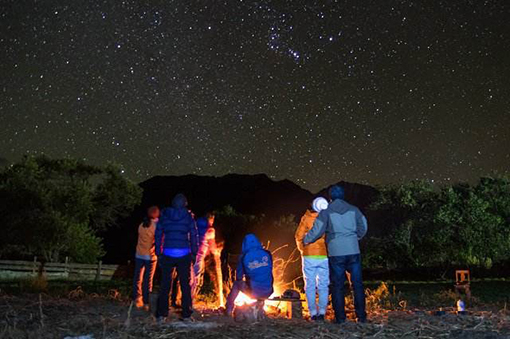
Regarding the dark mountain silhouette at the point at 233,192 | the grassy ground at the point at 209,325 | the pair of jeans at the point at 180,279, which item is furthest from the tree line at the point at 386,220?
the dark mountain silhouette at the point at 233,192

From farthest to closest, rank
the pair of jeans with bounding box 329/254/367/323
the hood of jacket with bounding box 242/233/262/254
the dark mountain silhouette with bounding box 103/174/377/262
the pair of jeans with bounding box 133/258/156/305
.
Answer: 1. the dark mountain silhouette with bounding box 103/174/377/262
2. the pair of jeans with bounding box 133/258/156/305
3. the hood of jacket with bounding box 242/233/262/254
4. the pair of jeans with bounding box 329/254/367/323

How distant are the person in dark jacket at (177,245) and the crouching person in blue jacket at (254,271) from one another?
68 centimetres

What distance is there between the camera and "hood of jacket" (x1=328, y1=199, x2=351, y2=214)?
7.15 m

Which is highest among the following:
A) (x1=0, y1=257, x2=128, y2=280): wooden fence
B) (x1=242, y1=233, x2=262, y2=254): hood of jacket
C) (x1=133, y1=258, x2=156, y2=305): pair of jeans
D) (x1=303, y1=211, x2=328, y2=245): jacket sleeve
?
(x1=303, y1=211, x2=328, y2=245): jacket sleeve

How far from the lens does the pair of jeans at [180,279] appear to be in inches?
286

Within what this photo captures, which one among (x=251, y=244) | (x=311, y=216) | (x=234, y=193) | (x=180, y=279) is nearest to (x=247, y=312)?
(x=251, y=244)

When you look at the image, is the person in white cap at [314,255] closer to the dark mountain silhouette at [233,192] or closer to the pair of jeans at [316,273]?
the pair of jeans at [316,273]

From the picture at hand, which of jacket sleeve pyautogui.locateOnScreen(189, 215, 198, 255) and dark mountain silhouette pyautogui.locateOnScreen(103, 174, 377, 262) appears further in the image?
dark mountain silhouette pyautogui.locateOnScreen(103, 174, 377, 262)

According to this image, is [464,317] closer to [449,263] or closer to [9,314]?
[9,314]

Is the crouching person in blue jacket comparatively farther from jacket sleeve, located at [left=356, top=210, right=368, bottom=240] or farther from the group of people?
jacket sleeve, located at [left=356, top=210, right=368, bottom=240]

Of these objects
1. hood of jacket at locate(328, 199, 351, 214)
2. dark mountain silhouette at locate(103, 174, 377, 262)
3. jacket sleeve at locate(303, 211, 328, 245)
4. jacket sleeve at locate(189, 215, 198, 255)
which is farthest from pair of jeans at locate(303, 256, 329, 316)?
dark mountain silhouette at locate(103, 174, 377, 262)

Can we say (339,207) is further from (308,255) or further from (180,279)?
(180,279)

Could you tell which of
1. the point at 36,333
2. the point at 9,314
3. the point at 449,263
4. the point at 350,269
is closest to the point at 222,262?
the point at 350,269

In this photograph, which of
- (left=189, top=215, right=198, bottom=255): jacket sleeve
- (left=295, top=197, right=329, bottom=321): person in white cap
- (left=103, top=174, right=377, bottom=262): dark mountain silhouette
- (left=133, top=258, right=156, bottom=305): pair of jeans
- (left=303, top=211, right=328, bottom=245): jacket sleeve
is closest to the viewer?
(left=303, top=211, right=328, bottom=245): jacket sleeve
